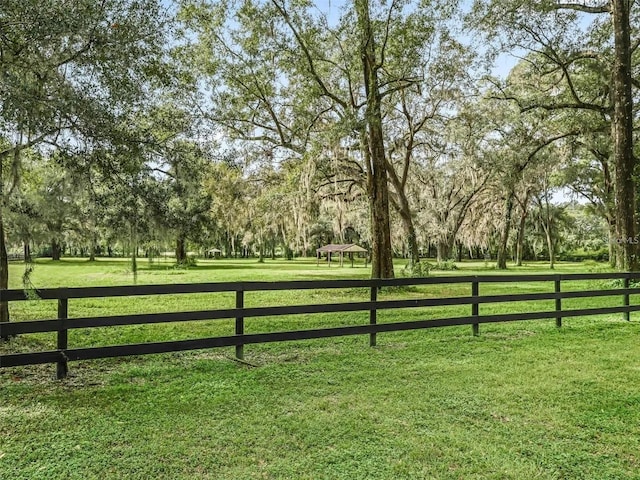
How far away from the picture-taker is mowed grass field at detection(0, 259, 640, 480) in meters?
3.02

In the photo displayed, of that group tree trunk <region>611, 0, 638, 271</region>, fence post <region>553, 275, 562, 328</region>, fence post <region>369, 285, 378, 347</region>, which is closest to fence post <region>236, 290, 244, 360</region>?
fence post <region>369, 285, 378, 347</region>

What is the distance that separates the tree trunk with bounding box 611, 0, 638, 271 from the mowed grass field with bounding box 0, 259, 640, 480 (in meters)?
7.05

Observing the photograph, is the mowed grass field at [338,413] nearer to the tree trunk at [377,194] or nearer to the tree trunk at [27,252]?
the tree trunk at [27,252]

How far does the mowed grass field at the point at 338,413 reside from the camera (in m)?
3.02

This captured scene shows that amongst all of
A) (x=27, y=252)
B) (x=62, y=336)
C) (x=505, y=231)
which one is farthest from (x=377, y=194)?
(x=505, y=231)

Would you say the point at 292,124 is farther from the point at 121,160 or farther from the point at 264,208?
the point at 121,160

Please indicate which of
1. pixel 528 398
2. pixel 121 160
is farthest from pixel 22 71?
pixel 528 398

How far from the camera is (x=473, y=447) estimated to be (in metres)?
3.28

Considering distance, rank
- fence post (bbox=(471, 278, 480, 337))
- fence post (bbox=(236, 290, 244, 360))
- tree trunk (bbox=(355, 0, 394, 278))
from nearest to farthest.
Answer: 1. fence post (bbox=(236, 290, 244, 360))
2. fence post (bbox=(471, 278, 480, 337))
3. tree trunk (bbox=(355, 0, 394, 278))

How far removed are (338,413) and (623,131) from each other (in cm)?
1320

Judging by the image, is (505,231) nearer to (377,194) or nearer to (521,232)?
(521,232)

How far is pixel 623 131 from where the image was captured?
42.8 feet

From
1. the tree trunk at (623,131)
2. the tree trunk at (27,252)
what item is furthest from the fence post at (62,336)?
the tree trunk at (623,131)

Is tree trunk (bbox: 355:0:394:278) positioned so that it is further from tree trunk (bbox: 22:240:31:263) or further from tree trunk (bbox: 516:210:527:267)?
tree trunk (bbox: 516:210:527:267)
